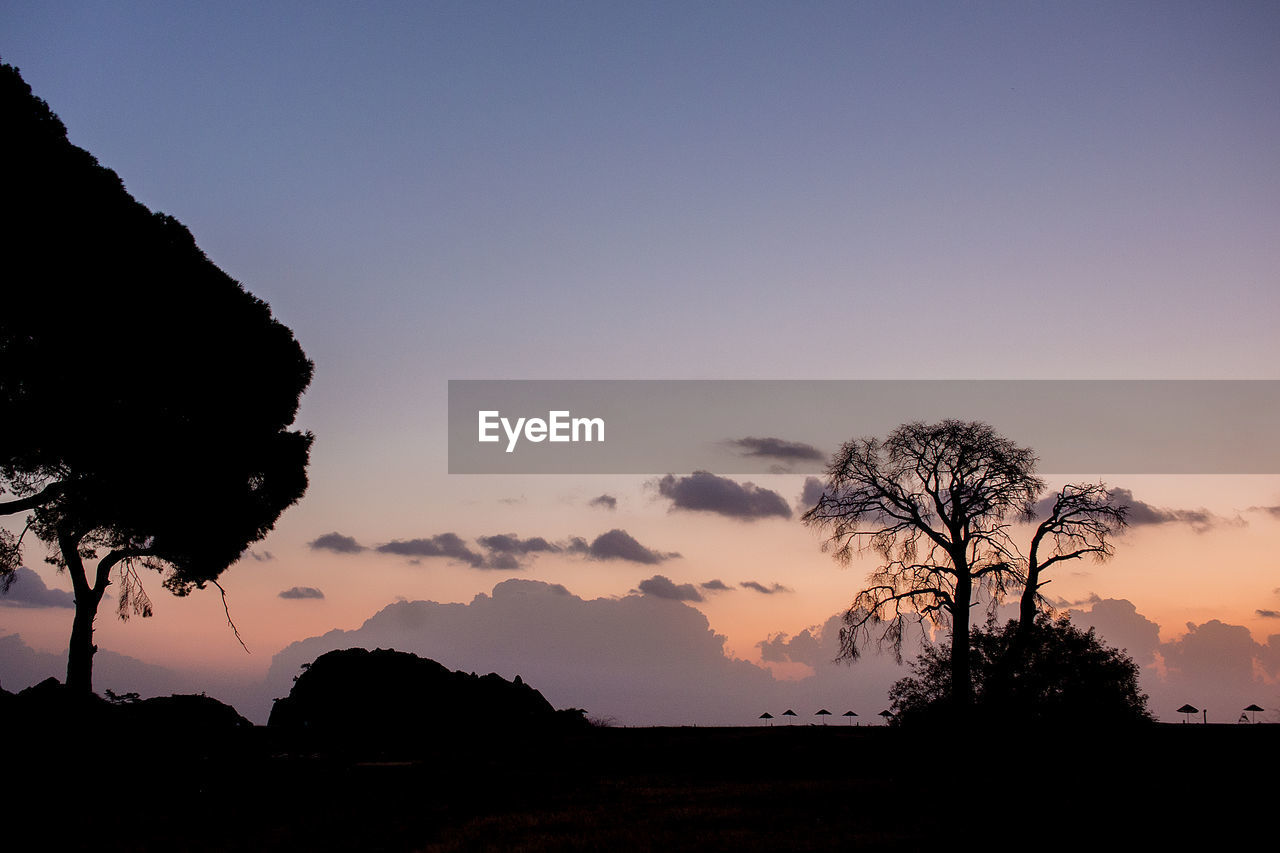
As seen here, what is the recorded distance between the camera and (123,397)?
93.5 feet

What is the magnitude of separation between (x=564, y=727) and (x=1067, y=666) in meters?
23.1

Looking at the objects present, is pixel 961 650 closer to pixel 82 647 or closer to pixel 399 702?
pixel 399 702

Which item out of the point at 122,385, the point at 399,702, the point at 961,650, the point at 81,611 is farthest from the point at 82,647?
the point at 961,650

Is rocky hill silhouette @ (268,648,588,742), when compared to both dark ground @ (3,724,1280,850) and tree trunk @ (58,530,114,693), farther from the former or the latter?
tree trunk @ (58,530,114,693)

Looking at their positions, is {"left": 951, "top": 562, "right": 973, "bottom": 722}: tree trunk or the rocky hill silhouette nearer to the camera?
{"left": 951, "top": 562, "right": 973, "bottom": 722}: tree trunk

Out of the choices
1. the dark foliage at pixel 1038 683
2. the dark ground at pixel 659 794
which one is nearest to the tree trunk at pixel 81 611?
the dark ground at pixel 659 794

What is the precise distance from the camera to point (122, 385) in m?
28.2

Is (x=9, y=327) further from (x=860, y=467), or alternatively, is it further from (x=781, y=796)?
(x=860, y=467)

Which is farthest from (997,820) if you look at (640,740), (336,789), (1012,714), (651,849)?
(640,740)

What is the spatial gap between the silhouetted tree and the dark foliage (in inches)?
896

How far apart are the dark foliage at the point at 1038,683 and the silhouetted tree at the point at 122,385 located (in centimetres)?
2276

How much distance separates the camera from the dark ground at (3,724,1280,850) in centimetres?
1811

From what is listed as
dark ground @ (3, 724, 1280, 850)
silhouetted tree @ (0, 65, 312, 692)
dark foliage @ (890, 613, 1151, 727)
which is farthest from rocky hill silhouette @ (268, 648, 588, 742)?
dark foliage @ (890, 613, 1151, 727)

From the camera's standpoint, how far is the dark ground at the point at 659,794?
59.4 ft
